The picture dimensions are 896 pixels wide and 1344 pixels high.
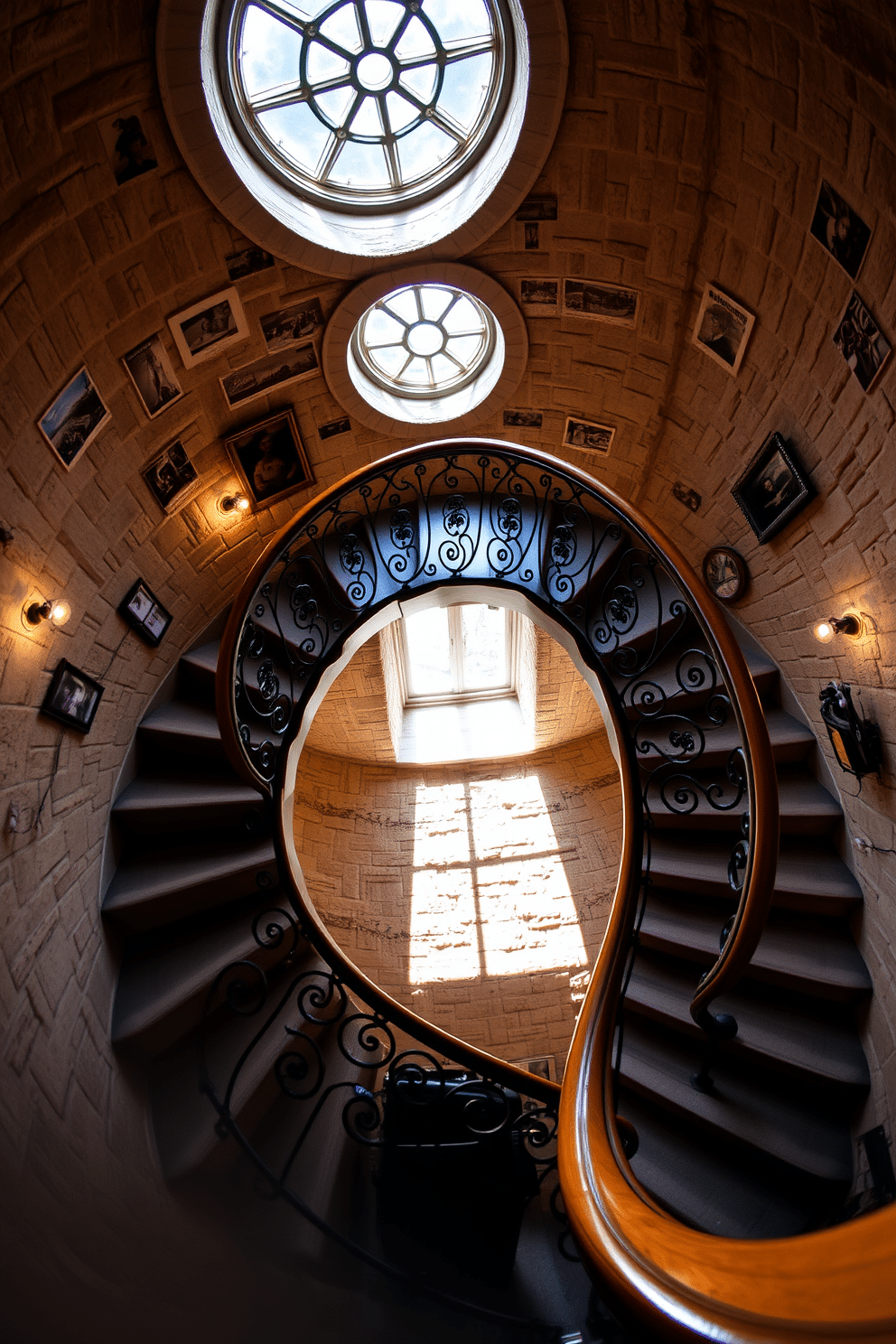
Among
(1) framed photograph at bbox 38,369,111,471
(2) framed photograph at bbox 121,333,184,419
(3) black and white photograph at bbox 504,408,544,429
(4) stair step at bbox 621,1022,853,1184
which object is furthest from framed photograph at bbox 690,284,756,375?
(4) stair step at bbox 621,1022,853,1184

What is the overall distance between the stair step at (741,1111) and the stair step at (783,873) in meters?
0.65

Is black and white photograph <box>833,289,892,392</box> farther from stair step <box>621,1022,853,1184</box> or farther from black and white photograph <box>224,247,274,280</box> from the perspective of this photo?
black and white photograph <box>224,247,274,280</box>

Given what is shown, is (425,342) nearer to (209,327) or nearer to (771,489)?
(209,327)

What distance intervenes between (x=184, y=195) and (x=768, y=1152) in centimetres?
470

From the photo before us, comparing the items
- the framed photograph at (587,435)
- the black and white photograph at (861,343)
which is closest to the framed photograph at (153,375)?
the framed photograph at (587,435)

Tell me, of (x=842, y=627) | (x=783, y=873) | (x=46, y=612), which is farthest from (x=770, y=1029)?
(x=46, y=612)

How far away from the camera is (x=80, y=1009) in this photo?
93.2 inches

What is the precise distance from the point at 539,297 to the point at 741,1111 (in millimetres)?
4231

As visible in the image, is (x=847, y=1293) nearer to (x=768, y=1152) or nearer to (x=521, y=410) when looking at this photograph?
(x=768, y=1152)

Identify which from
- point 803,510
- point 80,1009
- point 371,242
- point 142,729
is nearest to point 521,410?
point 371,242

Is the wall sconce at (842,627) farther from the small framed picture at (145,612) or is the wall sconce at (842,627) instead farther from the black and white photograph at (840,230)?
the small framed picture at (145,612)

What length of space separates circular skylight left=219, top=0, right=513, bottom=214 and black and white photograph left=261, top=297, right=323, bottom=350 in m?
0.59

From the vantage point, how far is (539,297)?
153 inches

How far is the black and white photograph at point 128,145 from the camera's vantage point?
267 cm
